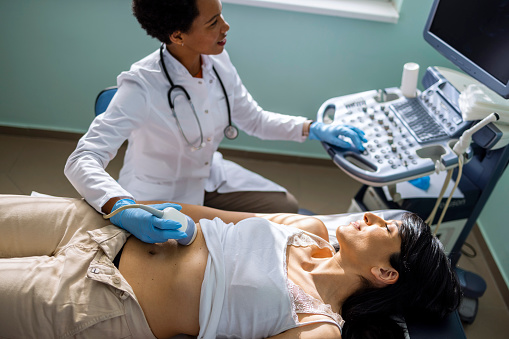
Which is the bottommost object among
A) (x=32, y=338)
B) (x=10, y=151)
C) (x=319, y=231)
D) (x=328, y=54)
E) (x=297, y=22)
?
(x=10, y=151)

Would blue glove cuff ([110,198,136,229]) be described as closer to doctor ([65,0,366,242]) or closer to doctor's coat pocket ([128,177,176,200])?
doctor ([65,0,366,242])

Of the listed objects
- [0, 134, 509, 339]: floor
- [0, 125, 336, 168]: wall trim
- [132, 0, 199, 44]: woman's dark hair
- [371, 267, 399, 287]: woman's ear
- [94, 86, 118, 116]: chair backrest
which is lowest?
[0, 134, 509, 339]: floor

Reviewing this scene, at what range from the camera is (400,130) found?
1.65m

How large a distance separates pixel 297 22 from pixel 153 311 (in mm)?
1614

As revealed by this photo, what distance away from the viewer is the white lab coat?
1368 millimetres

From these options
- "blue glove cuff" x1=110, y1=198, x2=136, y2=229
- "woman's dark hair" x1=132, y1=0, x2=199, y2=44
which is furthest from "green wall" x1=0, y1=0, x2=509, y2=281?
"blue glove cuff" x1=110, y1=198, x2=136, y2=229

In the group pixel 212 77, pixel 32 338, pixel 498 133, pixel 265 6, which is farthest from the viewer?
pixel 265 6

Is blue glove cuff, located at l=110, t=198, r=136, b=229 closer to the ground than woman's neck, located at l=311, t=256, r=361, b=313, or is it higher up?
higher up

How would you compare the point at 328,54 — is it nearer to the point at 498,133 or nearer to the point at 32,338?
the point at 498,133

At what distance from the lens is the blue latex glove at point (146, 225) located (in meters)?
1.22

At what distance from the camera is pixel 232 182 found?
1.82 metres

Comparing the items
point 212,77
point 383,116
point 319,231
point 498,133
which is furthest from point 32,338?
point 498,133

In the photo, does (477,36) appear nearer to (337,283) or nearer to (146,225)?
(337,283)

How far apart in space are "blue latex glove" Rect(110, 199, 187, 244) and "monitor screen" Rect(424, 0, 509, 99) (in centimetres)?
112
